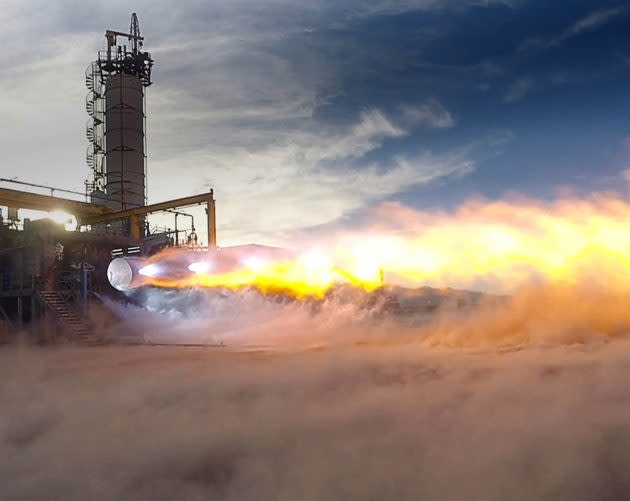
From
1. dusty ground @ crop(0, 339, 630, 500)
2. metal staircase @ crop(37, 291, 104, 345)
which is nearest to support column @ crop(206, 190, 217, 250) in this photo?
metal staircase @ crop(37, 291, 104, 345)

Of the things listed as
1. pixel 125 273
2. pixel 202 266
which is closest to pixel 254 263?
pixel 202 266

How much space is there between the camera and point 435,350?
763 inches

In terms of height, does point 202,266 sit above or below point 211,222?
below

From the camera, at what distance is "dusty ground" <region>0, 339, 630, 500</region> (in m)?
8.34

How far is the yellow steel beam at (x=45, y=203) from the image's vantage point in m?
37.2

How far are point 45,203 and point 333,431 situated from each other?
36005 mm

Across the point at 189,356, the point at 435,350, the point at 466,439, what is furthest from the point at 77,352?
the point at 466,439

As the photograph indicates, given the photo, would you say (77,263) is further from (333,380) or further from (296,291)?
(333,380)

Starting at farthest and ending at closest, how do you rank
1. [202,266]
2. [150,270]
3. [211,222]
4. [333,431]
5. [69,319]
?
[211,222] < [202,266] < [150,270] < [69,319] < [333,431]

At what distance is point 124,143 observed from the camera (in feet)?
187

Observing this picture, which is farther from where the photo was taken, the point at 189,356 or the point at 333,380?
the point at 189,356

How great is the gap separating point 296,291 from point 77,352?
51.8 feet

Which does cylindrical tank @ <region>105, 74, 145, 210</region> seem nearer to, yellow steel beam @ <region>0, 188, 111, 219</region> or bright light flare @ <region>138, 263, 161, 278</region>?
yellow steel beam @ <region>0, 188, 111, 219</region>

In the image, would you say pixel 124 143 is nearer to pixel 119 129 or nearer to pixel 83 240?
pixel 119 129
